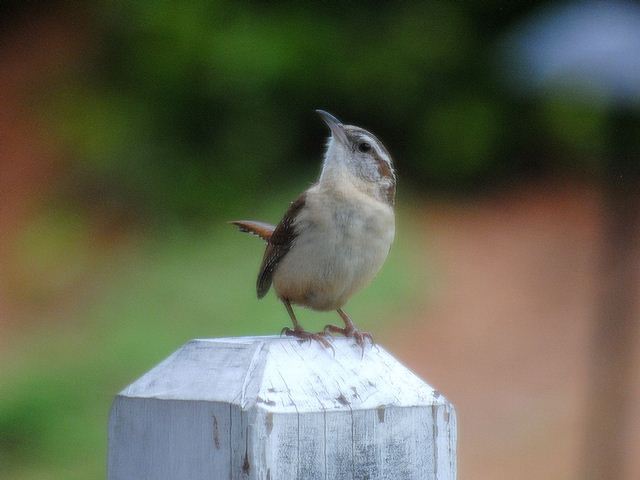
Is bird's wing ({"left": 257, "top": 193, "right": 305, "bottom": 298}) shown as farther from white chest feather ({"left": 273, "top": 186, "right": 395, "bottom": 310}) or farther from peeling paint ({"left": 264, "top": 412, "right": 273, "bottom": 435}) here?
peeling paint ({"left": 264, "top": 412, "right": 273, "bottom": 435})

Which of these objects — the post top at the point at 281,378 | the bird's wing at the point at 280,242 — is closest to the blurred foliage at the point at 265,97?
the bird's wing at the point at 280,242

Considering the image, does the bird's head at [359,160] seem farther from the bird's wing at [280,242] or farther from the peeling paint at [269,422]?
the peeling paint at [269,422]

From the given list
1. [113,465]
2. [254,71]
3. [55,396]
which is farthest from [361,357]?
[254,71]

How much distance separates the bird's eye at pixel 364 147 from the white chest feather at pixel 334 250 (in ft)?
0.90

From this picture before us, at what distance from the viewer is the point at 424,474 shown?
60.8 inches

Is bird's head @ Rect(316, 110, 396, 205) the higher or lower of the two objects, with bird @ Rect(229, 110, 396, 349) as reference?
higher

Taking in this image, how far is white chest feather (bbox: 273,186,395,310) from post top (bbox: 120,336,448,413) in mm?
1191

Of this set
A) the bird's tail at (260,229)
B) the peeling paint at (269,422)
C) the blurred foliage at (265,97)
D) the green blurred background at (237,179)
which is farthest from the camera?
the blurred foliage at (265,97)

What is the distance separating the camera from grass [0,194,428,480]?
17.9 ft

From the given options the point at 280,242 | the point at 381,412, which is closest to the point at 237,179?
the point at 280,242

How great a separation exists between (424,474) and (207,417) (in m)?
0.32

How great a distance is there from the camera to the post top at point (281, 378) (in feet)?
4.76

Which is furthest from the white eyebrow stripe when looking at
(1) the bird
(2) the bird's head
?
(1) the bird

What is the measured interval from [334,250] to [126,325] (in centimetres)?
413
